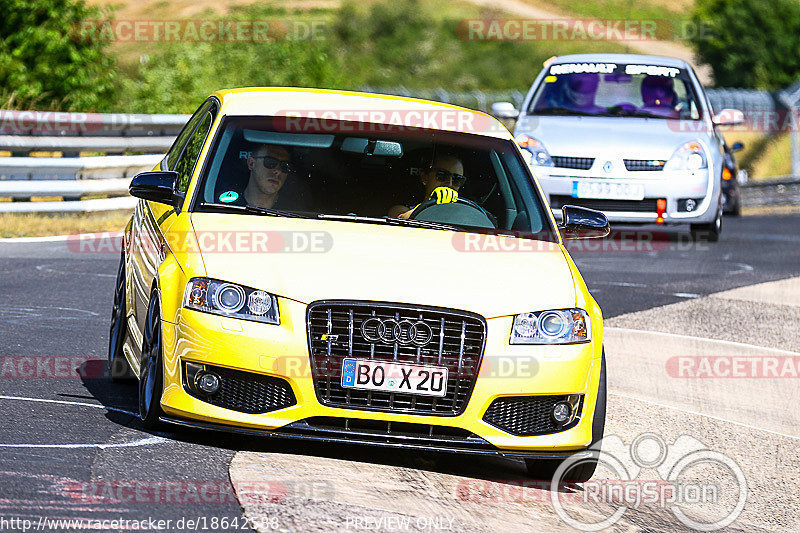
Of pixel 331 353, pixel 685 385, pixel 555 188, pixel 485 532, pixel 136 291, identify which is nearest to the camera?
pixel 485 532

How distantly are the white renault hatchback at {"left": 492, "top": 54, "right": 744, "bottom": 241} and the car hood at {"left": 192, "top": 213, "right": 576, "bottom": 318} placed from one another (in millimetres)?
7644

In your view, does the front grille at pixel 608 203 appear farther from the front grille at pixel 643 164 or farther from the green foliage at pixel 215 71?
the green foliage at pixel 215 71

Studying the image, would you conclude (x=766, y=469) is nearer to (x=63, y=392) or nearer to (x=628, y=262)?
(x=63, y=392)

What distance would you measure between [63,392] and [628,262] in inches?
334

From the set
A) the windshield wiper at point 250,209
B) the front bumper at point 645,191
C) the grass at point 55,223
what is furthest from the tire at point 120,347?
the front bumper at point 645,191

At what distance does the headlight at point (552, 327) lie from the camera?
19.4ft

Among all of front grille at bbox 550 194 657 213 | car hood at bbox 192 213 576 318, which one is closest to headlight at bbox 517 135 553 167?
front grille at bbox 550 194 657 213

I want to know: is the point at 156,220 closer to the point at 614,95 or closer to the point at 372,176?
the point at 372,176

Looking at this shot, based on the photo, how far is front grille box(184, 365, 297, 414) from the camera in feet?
19.0

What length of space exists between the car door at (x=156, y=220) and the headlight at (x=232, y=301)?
0.47m

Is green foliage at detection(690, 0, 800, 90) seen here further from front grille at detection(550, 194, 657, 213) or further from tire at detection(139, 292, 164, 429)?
tire at detection(139, 292, 164, 429)

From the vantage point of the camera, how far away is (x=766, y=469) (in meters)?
7.24

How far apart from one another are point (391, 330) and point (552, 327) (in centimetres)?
70

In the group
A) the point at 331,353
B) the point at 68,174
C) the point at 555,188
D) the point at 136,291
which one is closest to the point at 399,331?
the point at 331,353
